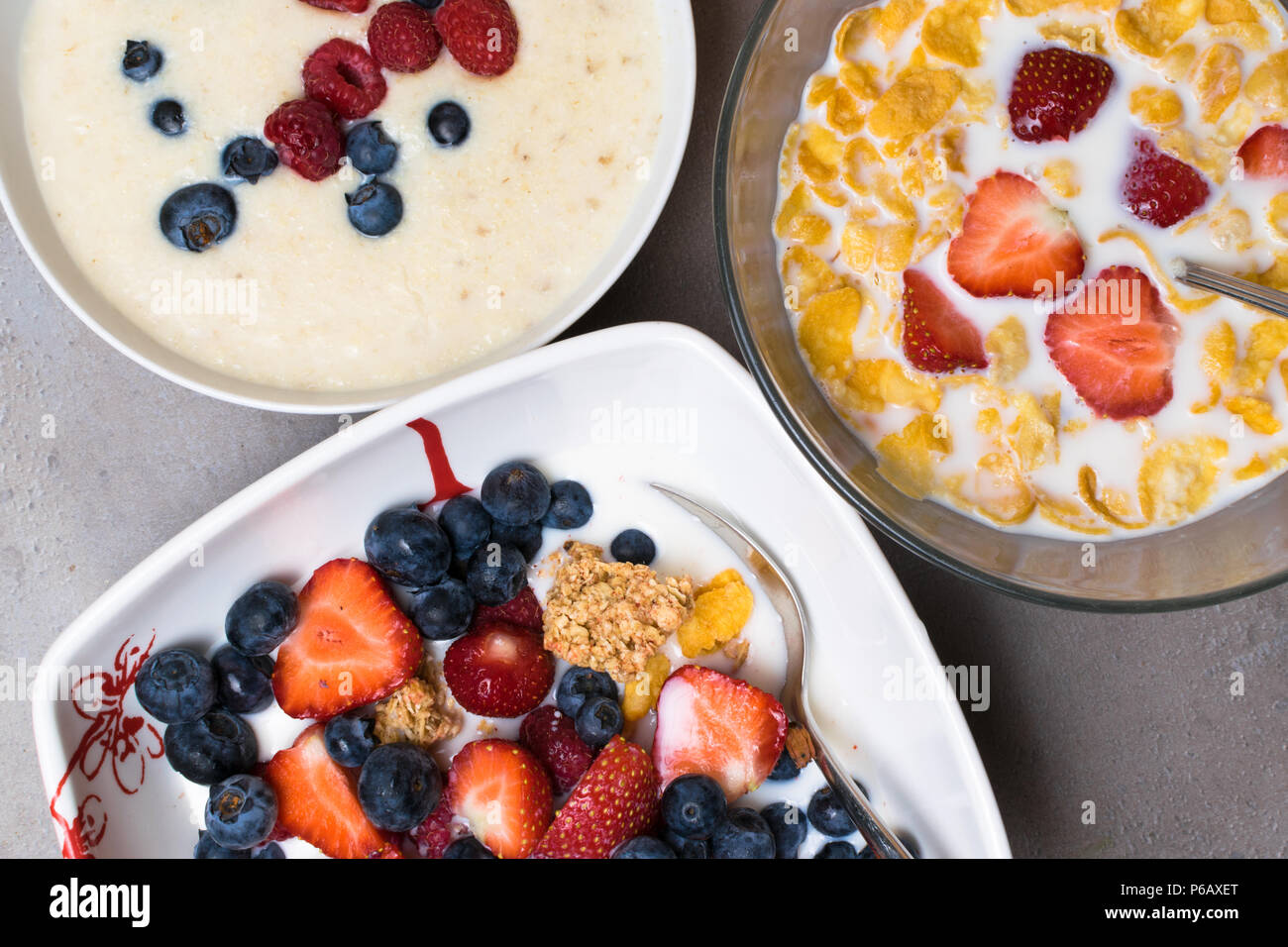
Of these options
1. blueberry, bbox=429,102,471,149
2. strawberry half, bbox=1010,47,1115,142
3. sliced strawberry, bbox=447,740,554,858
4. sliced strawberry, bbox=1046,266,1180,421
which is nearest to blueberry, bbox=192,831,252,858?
sliced strawberry, bbox=447,740,554,858

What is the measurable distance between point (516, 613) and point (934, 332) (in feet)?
1.95

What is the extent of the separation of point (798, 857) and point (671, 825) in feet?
0.60

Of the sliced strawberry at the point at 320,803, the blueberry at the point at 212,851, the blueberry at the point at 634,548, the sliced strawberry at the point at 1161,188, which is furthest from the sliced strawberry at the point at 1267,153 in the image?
the blueberry at the point at 212,851

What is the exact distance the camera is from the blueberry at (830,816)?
1204mm

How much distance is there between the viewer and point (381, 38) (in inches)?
45.6

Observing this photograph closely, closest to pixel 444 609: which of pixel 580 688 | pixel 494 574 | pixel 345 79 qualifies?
pixel 494 574

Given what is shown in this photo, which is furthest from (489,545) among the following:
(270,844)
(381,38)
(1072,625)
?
(1072,625)

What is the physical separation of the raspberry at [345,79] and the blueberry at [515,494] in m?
0.46

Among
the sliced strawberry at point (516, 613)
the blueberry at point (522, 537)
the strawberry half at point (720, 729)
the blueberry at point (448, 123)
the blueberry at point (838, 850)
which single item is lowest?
the blueberry at point (838, 850)

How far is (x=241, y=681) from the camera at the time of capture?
1.20 metres

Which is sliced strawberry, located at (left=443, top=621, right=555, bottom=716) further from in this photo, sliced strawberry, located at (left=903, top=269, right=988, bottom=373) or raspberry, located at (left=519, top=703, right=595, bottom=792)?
sliced strawberry, located at (left=903, top=269, right=988, bottom=373)

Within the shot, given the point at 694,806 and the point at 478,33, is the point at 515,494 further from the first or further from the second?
the point at 478,33

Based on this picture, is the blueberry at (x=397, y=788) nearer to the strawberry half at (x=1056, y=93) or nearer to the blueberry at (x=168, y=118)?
the blueberry at (x=168, y=118)
